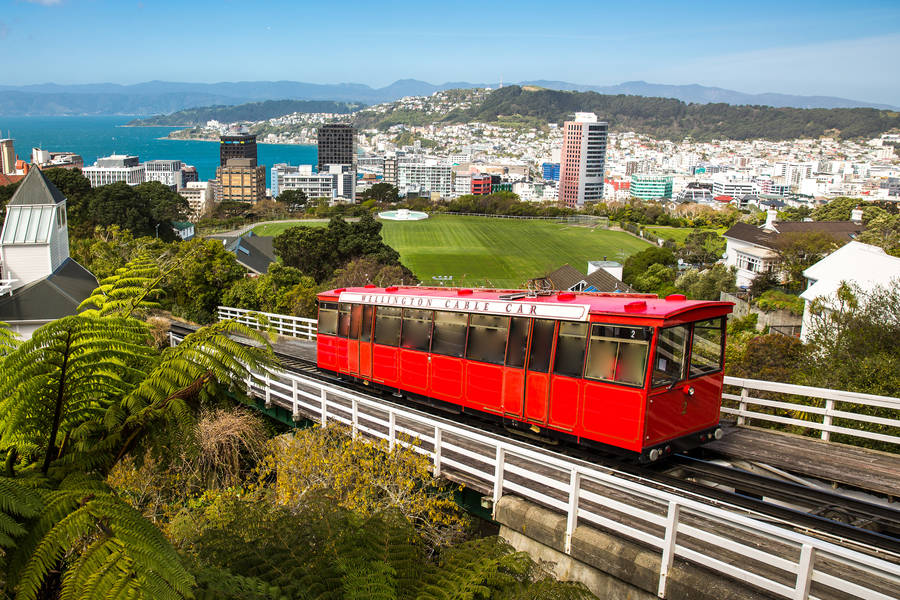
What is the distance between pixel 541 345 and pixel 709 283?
57.2m

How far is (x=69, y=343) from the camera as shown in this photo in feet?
16.3

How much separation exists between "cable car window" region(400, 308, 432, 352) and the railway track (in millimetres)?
2924

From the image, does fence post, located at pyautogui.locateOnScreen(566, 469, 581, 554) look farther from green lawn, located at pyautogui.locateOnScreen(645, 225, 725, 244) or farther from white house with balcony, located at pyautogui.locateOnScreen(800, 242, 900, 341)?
green lawn, located at pyautogui.locateOnScreen(645, 225, 725, 244)

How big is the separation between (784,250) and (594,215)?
80797 mm

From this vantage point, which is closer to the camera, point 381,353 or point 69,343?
point 69,343

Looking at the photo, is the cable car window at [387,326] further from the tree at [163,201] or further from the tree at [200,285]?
the tree at [163,201]

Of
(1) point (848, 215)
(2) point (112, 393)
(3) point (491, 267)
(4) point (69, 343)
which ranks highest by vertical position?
(4) point (69, 343)

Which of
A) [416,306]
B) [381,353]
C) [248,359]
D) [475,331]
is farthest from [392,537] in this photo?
[381,353]

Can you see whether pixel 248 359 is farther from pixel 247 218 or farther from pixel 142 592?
pixel 247 218

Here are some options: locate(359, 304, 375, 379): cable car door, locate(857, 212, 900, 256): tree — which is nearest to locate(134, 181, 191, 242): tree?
locate(857, 212, 900, 256): tree

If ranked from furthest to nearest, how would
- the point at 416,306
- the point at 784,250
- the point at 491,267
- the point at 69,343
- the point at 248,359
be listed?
1. the point at 491,267
2. the point at 784,250
3. the point at 416,306
4. the point at 248,359
5. the point at 69,343

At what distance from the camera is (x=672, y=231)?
406 feet

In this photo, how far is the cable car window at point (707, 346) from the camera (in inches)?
391

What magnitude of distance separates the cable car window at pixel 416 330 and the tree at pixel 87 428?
722 cm
